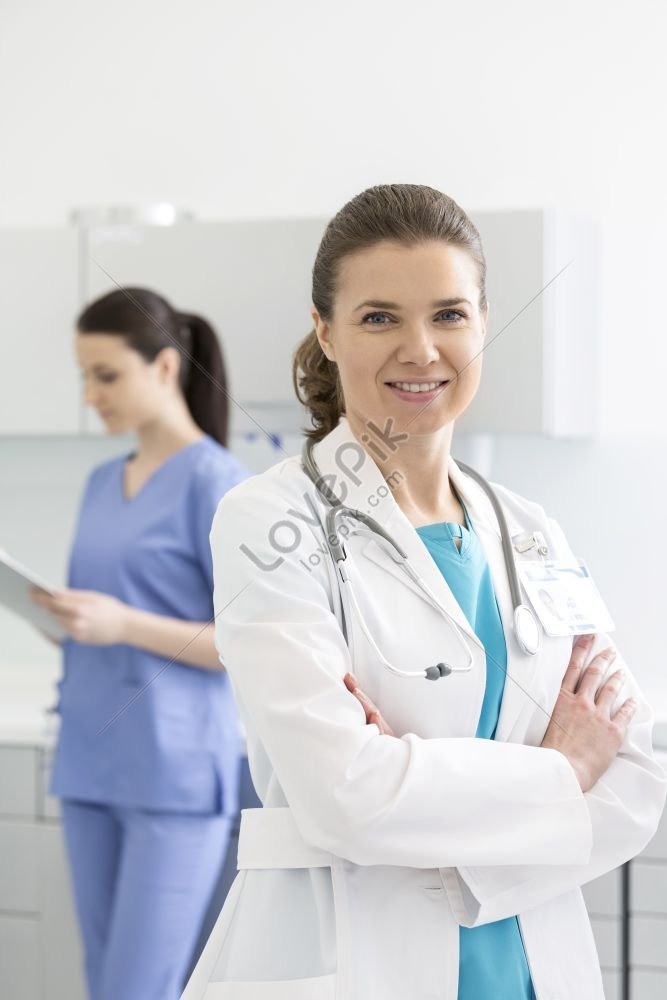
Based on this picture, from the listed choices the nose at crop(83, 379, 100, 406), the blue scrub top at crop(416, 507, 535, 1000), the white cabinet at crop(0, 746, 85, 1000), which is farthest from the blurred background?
the blue scrub top at crop(416, 507, 535, 1000)

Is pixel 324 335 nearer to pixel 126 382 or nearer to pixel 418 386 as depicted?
pixel 418 386

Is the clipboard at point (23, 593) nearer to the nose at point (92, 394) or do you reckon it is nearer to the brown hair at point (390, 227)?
the nose at point (92, 394)

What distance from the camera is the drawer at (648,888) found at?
1162 mm

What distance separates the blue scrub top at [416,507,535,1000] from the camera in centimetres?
77

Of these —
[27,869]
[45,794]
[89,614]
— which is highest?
[89,614]

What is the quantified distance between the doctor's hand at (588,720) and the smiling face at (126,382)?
89 centimetres

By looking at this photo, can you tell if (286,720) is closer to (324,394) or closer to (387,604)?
(387,604)

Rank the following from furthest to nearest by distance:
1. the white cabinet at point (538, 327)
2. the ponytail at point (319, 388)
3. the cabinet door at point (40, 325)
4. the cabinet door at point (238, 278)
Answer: the cabinet door at point (40, 325) < the cabinet door at point (238, 278) < the white cabinet at point (538, 327) < the ponytail at point (319, 388)

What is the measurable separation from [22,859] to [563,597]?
52.8 inches

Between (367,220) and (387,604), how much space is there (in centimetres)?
26

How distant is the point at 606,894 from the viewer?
133cm

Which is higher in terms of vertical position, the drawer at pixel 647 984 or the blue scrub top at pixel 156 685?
the blue scrub top at pixel 156 685

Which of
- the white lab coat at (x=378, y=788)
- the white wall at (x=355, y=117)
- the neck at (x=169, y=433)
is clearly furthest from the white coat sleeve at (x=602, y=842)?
the neck at (x=169, y=433)

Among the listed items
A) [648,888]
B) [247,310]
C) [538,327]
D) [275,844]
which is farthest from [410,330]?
[247,310]
